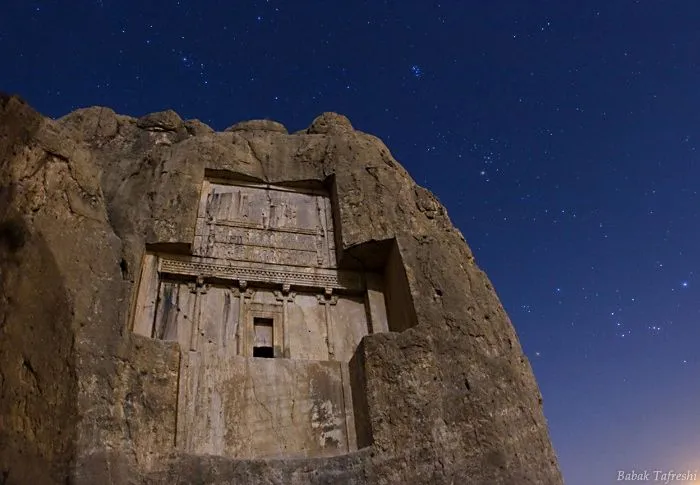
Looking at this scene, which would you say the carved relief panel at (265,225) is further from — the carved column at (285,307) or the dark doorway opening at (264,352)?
the dark doorway opening at (264,352)

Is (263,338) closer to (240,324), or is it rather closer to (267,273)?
(240,324)

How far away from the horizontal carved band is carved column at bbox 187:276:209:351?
18cm

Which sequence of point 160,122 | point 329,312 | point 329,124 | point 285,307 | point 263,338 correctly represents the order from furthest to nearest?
point 329,124 → point 160,122 → point 329,312 → point 285,307 → point 263,338

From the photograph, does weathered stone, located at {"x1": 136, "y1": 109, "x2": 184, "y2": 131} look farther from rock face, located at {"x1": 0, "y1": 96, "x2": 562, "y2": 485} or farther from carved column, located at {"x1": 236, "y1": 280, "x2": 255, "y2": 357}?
carved column, located at {"x1": 236, "y1": 280, "x2": 255, "y2": 357}

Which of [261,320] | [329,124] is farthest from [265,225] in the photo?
[329,124]

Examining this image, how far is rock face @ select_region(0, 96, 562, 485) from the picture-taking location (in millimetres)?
7055

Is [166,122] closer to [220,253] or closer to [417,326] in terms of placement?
[220,253]

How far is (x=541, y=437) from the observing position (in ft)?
27.3

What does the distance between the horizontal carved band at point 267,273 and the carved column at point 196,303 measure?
18cm

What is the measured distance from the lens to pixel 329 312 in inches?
407

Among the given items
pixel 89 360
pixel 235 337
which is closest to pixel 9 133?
pixel 89 360

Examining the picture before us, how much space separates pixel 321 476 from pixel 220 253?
4.69m

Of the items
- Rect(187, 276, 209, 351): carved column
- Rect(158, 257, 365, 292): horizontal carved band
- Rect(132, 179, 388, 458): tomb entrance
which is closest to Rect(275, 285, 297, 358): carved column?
Rect(132, 179, 388, 458): tomb entrance

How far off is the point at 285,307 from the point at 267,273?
76 centimetres
